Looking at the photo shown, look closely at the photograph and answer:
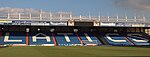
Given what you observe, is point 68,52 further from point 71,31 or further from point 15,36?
point 71,31

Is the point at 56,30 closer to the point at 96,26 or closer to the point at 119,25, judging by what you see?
the point at 96,26

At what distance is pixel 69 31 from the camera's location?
92062 mm

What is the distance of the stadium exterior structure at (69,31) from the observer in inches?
3223

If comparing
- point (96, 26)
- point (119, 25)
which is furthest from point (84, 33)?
point (119, 25)

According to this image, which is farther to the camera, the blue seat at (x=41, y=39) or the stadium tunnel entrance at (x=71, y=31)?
the stadium tunnel entrance at (x=71, y=31)

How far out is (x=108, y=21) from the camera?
87000 millimetres

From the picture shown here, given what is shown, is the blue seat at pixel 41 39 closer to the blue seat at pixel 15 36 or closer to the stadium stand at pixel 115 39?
the blue seat at pixel 15 36

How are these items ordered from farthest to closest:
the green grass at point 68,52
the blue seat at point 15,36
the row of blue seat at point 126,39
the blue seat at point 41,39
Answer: the row of blue seat at point 126,39
the blue seat at point 41,39
the blue seat at point 15,36
the green grass at point 68,52

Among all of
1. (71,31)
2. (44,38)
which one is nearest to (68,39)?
(44,38)

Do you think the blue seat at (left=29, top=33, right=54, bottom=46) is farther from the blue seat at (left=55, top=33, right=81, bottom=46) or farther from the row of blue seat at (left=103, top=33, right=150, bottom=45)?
the row of blue seat at (left=103, top=33, right=150, bottom=45)

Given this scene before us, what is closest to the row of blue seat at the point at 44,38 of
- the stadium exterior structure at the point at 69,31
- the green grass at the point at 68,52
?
the stadium exterior structure at the point at 69,31

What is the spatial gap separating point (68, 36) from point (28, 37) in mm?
11804

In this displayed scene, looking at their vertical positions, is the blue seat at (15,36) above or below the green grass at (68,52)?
above

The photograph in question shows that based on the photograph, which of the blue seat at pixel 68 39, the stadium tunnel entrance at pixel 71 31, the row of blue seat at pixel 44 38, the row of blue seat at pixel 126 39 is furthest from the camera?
the row of blue seat at pixel 126 39
